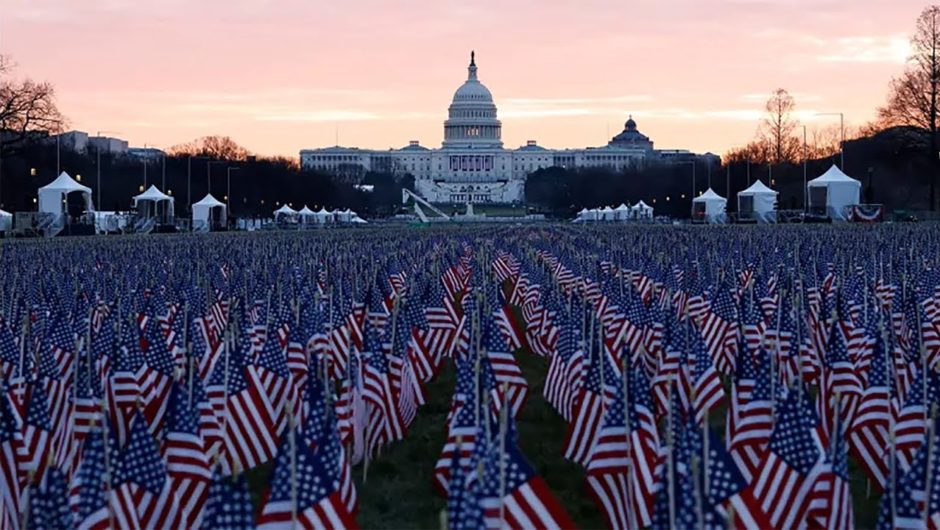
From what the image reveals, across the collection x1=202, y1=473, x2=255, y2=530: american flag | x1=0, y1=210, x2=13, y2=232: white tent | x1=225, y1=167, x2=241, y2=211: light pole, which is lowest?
x1=202, y1=473, x2=255, y2=530: american flag

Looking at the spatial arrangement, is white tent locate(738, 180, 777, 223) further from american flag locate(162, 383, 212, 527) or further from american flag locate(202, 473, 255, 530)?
american flag locate(202, 473, 255, 530)

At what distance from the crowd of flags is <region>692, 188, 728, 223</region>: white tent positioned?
68461mm

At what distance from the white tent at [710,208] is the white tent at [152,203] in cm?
3213

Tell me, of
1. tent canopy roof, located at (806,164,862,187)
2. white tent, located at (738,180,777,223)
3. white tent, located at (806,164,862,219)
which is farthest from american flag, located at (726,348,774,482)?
white tent, located at (738,180,777,223)

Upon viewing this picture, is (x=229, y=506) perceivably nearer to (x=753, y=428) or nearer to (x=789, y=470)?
(x=789, y=470)

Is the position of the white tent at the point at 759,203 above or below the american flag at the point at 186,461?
above

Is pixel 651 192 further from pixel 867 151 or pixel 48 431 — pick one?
pixel 48 431

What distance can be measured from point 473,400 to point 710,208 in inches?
3507

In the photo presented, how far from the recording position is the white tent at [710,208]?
96.1 metres

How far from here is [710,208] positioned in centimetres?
9906

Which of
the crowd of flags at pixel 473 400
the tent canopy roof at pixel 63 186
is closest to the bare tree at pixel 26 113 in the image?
the tent canopy roof at pixel 63 186

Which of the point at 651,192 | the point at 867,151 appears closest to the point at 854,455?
the point at 867,151

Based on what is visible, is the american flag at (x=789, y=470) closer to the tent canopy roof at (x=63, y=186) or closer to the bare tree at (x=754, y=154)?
the tent canopy roof at (x=63, y=186)

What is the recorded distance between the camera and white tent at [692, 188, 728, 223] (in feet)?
315
